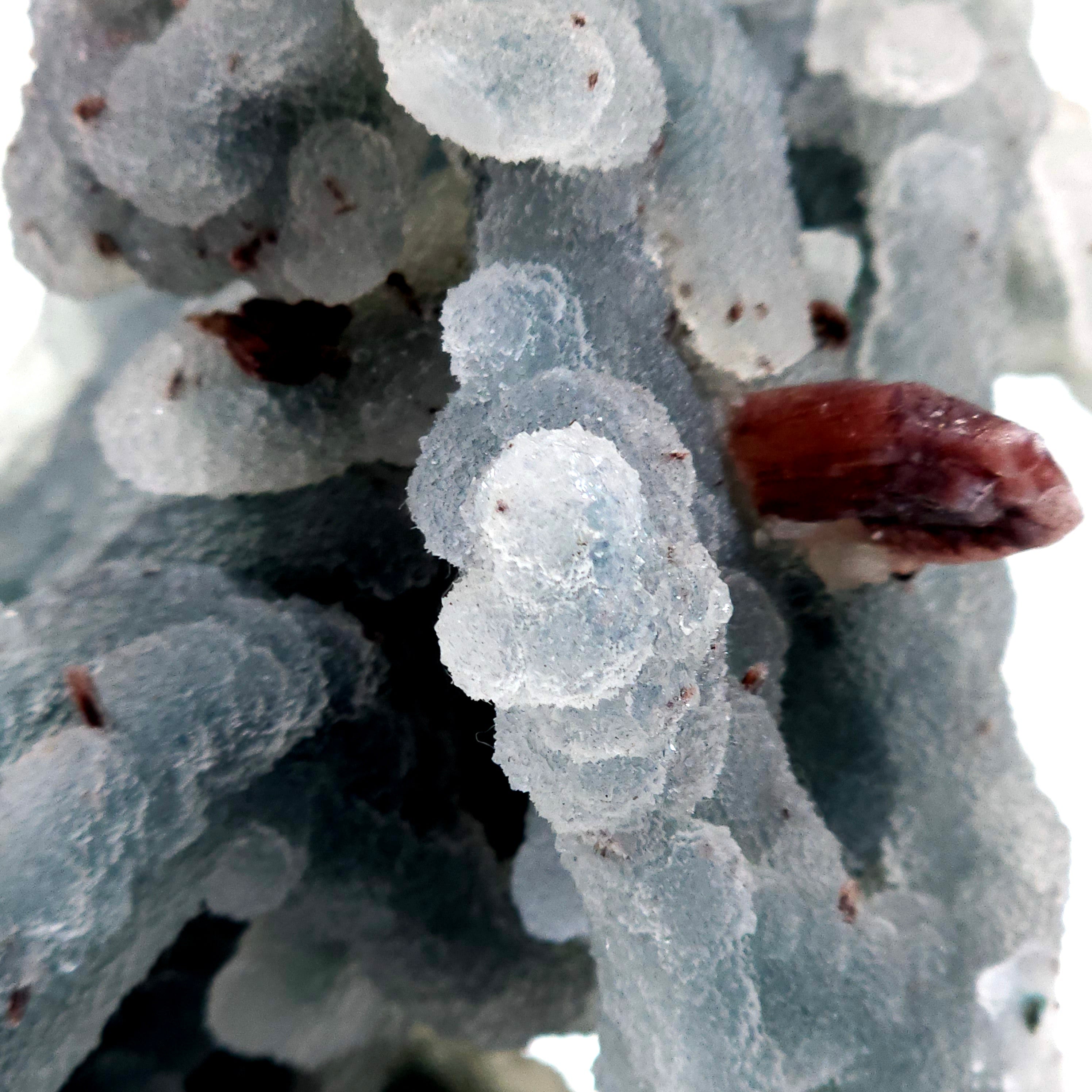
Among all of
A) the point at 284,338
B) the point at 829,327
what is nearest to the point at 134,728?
the point at 284,338

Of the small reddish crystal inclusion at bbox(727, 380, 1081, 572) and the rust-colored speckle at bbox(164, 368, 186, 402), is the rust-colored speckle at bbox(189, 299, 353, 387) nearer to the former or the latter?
the rust-colored speckle at bbox(164, 368, 186, 402)

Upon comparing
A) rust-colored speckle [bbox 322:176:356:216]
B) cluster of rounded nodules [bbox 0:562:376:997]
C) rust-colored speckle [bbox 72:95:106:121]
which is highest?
rust-colored speckle [bbox 72:95:106:121]

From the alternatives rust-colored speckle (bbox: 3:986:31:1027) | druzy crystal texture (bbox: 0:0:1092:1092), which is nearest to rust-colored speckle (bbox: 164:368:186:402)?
druzy crystal texture (bbox: 0:0:1092:1092)

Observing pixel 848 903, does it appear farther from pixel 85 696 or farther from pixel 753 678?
pixel 85 696

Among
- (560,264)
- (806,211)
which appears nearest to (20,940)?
(560,264)

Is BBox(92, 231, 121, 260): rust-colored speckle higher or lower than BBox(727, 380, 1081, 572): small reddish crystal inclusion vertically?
higher

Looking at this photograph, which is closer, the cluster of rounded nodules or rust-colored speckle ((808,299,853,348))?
the cluster of rounded nodules

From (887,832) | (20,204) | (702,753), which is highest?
(20,204)

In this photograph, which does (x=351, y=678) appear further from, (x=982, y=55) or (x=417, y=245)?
(x=982, y=55)
